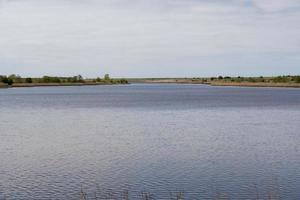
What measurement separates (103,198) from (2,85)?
129 meters

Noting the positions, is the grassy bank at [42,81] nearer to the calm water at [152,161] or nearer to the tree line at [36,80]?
the tree line at [36,80]

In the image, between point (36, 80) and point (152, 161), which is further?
point (36, 80)

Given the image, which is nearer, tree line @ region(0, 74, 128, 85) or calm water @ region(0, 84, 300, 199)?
calm water @ region(0, 84, 300, 199)

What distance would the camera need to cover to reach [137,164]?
15609 millimetres

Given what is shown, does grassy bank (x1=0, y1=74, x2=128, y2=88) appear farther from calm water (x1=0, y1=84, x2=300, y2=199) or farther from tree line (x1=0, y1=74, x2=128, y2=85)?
calm water (x1=0, y1=84, x2=300, y2=199)

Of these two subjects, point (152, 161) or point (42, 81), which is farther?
point (42, 81)

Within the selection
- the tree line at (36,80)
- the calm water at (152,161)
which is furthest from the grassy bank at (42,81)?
the calm water at (152,161)

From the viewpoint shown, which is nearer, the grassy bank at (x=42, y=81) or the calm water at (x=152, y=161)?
the calm water at (x=152, y=161)

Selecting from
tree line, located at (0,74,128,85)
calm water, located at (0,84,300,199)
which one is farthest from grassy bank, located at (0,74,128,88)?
calm water, located at (0,84,300,199)

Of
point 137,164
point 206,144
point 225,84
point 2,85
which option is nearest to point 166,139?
point 206,144

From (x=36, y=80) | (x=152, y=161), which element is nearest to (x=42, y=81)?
(x=36, y=80)

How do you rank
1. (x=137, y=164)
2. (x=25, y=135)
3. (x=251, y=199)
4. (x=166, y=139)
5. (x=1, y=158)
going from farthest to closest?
(x=25, y=135), (x=166, y=139), (x=1, y=158), (x=137, y=164), (x=251, y=199)

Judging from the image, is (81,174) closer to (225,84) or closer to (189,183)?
(189,183)

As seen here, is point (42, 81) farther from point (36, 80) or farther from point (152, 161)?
point (152, 161)
